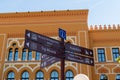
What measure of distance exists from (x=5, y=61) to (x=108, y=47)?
9619mm

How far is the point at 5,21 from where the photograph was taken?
2275cm

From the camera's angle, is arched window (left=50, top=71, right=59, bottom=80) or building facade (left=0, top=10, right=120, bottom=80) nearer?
arched window (left=50, top=71, right=59, bottom=80)

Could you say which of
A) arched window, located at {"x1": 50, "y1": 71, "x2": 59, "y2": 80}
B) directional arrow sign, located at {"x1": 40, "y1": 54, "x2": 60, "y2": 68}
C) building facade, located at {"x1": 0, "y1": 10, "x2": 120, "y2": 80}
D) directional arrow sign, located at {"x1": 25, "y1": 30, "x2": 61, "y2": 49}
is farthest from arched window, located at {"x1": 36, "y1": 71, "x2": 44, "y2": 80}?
directional arrow sign, located at {"x1": 25, "y1": 30, "x2": 61, "y2": 49}

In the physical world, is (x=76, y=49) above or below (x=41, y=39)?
below

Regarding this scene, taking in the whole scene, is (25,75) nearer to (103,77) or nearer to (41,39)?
(103,77)

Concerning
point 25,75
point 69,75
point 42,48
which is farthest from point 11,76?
point 42,48

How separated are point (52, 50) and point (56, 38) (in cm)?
1426

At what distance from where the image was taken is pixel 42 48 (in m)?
7.10

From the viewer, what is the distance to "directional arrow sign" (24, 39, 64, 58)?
6707 mm

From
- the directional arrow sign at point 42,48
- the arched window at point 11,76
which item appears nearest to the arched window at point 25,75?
the arched window at point 11,76

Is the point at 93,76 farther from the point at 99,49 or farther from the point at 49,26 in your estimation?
the point at 49,26

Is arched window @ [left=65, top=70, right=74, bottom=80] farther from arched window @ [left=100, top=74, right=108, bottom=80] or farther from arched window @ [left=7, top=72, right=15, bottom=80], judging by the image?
arched window @ [left=7, top=72, right=15, bottom=80]

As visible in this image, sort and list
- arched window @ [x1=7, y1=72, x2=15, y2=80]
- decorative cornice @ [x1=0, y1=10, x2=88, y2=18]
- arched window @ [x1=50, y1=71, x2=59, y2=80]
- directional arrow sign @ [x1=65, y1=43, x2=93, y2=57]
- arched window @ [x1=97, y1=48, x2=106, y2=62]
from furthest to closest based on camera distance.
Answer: decorative cornice @ [x1=0, y1=10, x2=88, y2=18] → arched window @ [x1=97, y1=48, x2=106, y2=62] → arched window @ [x1=7, y1=72, x2=15, y2=80] → arched window @ [x1=50, y1=71, x2=59, y2=80] → directional arrow sign @ [x1=65, y1=43, x2=93, y2=57]

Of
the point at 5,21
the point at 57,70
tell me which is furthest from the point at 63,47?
the point at 5,21
